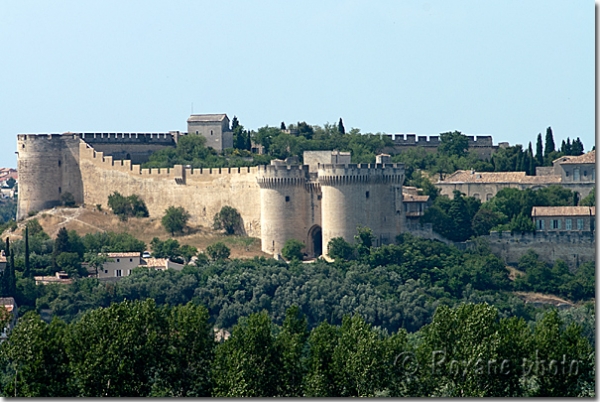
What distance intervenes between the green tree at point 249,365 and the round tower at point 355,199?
20607 millimetres

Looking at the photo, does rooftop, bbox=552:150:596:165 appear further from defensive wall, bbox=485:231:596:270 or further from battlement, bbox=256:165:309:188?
battlement, bbox=256:165:309:188

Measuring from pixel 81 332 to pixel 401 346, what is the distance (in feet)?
24.9

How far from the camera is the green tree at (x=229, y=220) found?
251 feet

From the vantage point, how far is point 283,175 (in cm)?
7438

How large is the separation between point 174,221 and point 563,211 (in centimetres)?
1360

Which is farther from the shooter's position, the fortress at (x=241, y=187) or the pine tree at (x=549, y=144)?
the pine tree at (x=549, y=144)

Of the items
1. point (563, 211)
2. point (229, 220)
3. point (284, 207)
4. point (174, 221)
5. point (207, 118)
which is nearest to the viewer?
point (284, 207)

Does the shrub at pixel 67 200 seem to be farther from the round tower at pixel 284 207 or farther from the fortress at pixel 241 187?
the round tower at pixel 284 207

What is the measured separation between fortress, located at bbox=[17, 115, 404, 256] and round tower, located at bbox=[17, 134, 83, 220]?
1.5 inches

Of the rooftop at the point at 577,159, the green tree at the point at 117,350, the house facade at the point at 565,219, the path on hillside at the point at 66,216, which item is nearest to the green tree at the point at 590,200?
the house facade at the point at 565,219

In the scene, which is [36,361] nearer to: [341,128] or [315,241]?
[315,241]

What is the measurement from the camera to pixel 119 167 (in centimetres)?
8094

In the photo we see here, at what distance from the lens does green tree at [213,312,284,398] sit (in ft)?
168

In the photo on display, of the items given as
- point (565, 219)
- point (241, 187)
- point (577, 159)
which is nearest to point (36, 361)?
point (241, 187)
